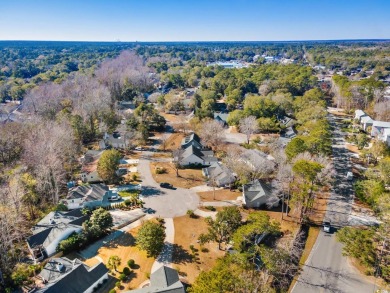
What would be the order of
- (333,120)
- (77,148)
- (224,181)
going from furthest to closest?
(333,120) < (77,148) < (224,181)

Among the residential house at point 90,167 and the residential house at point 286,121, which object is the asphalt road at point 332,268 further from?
the residential house at point 286,121

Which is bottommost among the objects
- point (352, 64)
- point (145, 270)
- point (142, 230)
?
point (145, 270)

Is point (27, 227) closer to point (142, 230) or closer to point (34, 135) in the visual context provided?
point (142, 230)

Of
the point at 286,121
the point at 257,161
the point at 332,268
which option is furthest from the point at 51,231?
the point at 286,121

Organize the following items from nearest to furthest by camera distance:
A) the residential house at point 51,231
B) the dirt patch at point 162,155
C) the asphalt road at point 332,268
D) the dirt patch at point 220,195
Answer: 1. the asphalt road at point 332,268
2. the residential house at point 51,231
3. the dirt patch at point 220,195
4. the dirt patch at point 162,155

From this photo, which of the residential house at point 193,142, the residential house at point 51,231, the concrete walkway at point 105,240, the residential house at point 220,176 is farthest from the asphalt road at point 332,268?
the residential house at point 193,142

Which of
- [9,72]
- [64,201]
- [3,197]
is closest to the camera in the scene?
[3,197]

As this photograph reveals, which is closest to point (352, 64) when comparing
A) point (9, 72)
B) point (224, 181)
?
point (224, 181)
